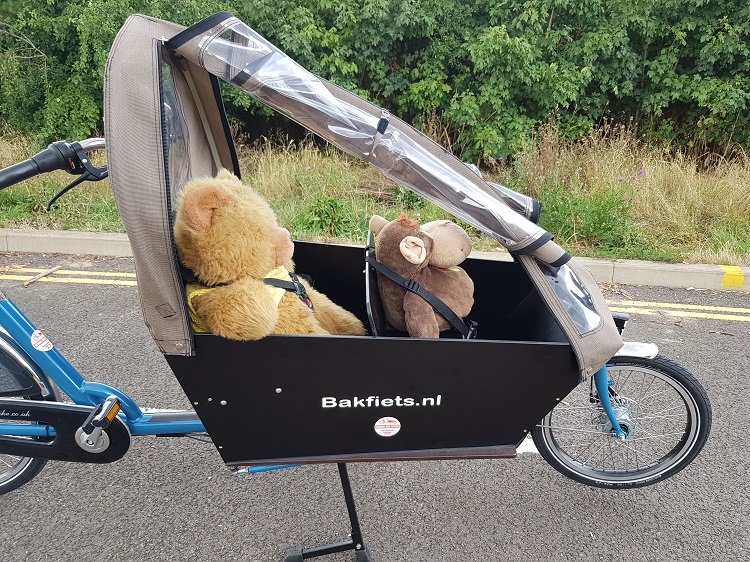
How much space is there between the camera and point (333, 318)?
2.21 m

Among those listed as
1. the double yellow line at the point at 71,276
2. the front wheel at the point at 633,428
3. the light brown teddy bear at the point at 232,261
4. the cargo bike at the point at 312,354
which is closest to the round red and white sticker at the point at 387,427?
the cargo bike at the point at 312,354

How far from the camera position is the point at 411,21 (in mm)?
8484

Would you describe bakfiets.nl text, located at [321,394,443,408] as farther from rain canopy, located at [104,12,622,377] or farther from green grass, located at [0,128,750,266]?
green grass, located at [0,128,750,266]

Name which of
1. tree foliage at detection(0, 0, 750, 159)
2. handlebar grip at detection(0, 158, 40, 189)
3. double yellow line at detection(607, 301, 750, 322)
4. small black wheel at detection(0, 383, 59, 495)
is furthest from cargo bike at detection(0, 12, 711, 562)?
tree foliage at detection(0, 0, 750, 159)

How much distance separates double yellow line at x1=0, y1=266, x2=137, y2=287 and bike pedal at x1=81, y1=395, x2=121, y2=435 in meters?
2.75

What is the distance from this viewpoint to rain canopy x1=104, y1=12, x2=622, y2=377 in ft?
4.91

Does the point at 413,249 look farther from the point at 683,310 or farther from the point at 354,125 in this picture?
the point at 683,310

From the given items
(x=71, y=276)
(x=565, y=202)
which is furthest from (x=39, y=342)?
(x=565, y=202)

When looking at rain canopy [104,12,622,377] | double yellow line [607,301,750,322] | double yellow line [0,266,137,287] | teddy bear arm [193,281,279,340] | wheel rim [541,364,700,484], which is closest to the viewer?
rain canopy [104,12,622,377]

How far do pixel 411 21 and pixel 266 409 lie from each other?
802cm

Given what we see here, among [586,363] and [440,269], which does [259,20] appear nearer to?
[440,269]

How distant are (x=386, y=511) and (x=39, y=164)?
1.81 m

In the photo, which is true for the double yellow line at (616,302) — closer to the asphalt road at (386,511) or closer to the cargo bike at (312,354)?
the asphalt road at (386,511)

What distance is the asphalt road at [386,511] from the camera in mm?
2125
